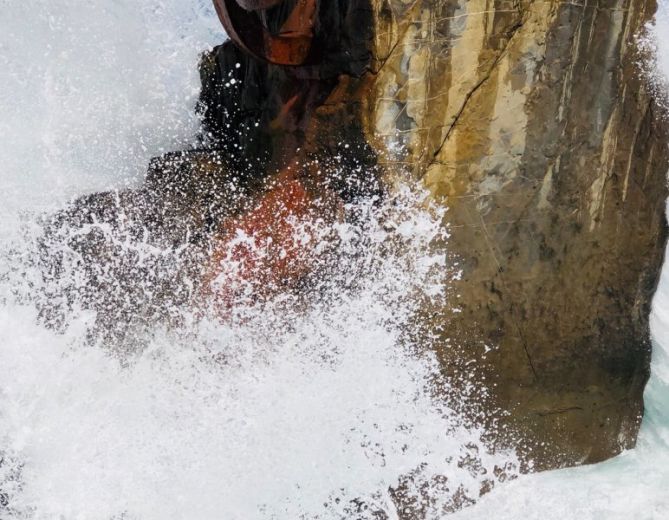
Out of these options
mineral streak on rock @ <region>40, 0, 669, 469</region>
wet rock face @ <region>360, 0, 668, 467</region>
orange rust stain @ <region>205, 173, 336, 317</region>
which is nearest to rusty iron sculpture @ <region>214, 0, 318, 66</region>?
mineral streak on rock @ <region>40, 0, 669, 469</region>

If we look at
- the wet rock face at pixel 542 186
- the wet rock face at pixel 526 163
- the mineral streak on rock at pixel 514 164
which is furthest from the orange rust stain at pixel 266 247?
the wet rock face at pixel 542 186

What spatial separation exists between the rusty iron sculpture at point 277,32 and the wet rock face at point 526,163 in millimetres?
88

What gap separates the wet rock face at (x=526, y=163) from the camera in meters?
2.67

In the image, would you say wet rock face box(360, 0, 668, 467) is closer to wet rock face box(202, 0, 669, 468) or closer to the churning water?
wet rock face box(202, 0, 669, 468)

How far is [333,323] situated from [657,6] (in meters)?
2.09

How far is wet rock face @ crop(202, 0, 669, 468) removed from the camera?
2.67 metres

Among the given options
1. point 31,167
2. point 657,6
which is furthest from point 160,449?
point 657,6

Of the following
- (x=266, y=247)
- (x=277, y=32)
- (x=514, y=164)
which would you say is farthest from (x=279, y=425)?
(x=277, y=32)

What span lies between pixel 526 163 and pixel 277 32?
1234 millimetres

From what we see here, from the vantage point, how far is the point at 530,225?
2.90m

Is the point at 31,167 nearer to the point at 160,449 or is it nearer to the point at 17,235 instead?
the point at 17,235

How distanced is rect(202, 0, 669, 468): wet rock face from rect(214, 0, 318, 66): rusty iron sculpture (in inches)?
3.5

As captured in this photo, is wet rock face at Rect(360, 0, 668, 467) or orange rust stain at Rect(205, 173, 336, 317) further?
orange rust stain at Rect(205, 173, 336, 317)

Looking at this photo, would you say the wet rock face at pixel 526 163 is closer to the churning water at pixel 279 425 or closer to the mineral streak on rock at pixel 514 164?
the mineral streak on rock at pixel 514 164
